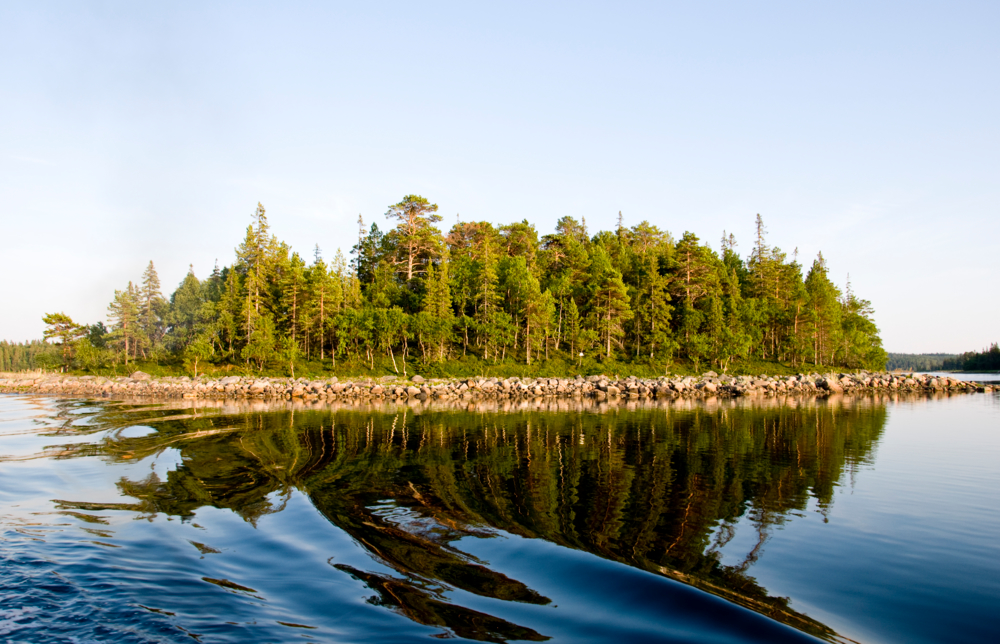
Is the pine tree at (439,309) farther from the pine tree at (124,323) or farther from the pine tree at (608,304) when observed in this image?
the pine tree at (124,323)

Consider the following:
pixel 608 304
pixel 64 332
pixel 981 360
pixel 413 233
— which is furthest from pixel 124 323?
pixel 981 360

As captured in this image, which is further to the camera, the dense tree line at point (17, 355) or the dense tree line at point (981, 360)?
the dense tree line at point (981, 360)

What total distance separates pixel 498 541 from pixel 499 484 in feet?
13.6

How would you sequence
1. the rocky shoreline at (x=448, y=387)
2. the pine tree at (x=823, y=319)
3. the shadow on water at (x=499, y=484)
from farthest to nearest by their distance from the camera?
the pine tree at (x=823, y=319) < the rocky shoreline at (x=448, y=387) < the shadow on water at (x=499, y=484)

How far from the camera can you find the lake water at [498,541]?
5.98m

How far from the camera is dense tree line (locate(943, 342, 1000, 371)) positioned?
409ft

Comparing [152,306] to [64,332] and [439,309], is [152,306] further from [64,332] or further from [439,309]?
[439,309]

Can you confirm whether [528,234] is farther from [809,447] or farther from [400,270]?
[809,447]

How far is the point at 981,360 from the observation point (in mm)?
129125

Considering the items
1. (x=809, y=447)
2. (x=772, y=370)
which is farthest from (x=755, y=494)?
(x=772, y=370)

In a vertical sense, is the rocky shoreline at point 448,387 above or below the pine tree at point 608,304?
below

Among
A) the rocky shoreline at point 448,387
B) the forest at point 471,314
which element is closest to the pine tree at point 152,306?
the forest at point 471,314

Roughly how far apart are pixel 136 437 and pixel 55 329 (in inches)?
2354

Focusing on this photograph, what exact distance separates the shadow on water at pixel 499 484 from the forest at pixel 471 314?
3515cm
